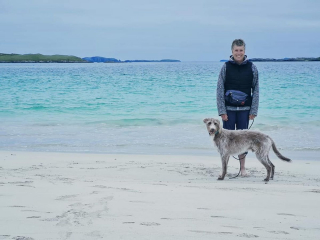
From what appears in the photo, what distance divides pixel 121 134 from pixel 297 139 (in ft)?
15.8

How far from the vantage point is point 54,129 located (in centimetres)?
1423

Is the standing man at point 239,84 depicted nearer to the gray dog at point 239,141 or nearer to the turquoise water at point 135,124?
the gray dog at point 239,141

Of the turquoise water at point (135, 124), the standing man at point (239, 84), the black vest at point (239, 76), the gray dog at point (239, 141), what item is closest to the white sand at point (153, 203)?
the gray dog at point (239, 141)

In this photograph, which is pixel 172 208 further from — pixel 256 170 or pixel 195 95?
pixel 195 95

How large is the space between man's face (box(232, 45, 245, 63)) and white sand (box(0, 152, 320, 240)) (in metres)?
1.78

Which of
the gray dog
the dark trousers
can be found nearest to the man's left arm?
the dark trousers

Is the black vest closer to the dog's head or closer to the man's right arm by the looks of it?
the man's right arm

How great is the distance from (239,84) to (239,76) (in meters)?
A: 0.12

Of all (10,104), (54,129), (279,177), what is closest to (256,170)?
(279,177)

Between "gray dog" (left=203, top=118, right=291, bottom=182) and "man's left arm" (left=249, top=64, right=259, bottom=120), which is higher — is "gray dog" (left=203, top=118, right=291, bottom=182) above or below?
below

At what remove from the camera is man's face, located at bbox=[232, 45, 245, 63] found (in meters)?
6.68

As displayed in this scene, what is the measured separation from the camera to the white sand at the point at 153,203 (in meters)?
4.08

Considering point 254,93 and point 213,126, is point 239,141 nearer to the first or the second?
point 213,126

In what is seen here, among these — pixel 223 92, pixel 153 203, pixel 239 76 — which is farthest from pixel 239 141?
pixel 153 203
